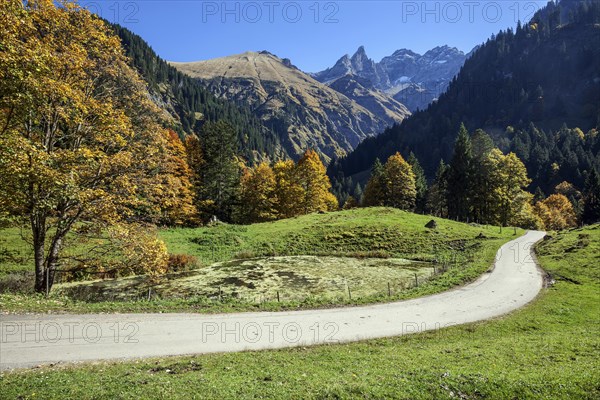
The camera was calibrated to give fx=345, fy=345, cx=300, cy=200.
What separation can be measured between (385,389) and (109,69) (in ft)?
75.9

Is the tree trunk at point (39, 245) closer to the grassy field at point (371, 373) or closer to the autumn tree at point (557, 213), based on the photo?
the grassy field at point (371, 373)

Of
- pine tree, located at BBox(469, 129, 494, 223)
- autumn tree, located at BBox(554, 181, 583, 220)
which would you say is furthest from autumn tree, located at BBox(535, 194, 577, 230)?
pine tree, located at BBox(469, 129, 494, 223)

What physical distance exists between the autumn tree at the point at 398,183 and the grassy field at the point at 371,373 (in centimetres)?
7481

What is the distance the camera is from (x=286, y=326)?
1911 centimetres

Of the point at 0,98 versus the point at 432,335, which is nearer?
the point at 0,98

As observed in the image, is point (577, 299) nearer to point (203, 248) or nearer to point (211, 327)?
point (211, 327)

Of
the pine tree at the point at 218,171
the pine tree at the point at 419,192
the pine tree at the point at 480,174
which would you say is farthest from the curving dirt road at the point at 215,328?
the pine tree at the point at 419,192

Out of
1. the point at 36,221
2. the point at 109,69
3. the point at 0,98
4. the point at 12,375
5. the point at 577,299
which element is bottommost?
the point at 577,299

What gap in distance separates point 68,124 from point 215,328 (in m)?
15.9

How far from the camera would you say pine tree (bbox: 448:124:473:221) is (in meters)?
82.3

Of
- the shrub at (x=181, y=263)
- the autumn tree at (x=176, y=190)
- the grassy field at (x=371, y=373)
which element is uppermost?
the autumn tree at (x=176, y=190)

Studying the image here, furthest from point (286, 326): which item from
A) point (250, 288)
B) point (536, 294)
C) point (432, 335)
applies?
point (536, 294)

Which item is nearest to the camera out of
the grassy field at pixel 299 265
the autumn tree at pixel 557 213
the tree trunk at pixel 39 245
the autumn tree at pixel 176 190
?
the tree trunk at pixel 39 245

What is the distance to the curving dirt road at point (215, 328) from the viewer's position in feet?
47.5
